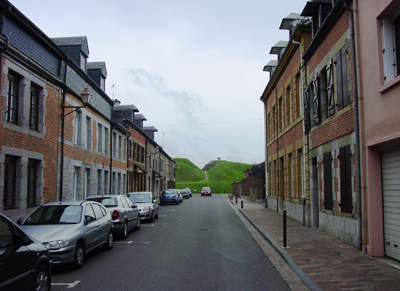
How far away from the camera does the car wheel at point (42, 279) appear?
17.9ft

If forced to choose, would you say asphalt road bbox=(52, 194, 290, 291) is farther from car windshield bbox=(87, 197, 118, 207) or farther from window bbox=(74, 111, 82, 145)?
window bbox=(74, 111, 82, 145)

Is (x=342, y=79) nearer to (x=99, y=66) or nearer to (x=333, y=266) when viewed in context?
(x=333, y=266)

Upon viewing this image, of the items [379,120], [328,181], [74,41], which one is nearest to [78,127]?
[74,41]

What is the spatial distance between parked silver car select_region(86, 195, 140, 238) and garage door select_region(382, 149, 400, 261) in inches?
306

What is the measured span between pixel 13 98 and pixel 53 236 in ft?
23.5

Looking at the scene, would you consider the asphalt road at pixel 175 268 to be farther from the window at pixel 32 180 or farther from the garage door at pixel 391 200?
the window at pixel 32 180

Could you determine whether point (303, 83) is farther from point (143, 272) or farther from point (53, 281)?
point (53, 281)

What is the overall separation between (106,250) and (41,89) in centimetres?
769

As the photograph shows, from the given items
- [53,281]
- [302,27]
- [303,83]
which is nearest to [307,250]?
[53,281]

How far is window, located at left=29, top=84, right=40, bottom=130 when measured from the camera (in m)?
14.1

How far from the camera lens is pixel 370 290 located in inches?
231

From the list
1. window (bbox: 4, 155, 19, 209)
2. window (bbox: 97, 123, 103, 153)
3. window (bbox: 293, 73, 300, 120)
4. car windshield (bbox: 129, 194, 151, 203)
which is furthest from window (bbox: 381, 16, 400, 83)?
window (bbox: 97, 123, 103, 153)

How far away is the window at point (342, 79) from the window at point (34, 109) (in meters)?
10.9

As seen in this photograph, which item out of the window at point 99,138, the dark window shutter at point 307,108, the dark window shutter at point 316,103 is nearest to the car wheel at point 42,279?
the dark window shutter at point 316,103
